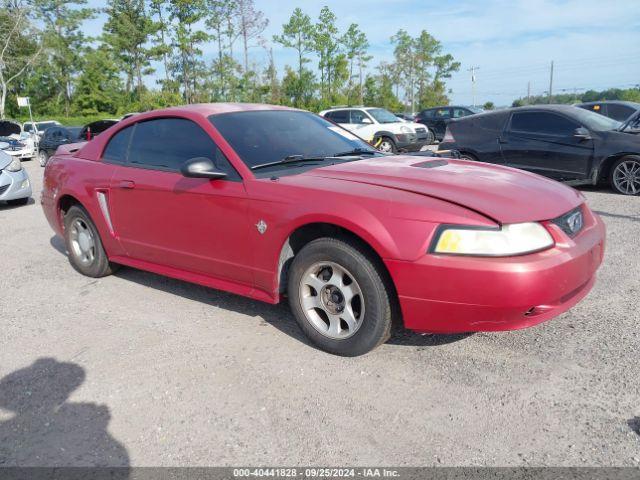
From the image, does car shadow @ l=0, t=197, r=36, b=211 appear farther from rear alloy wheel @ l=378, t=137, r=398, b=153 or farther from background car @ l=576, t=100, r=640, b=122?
background car @ l=576, t=100, r=640, b=122

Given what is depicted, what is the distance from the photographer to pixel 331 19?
41.2m

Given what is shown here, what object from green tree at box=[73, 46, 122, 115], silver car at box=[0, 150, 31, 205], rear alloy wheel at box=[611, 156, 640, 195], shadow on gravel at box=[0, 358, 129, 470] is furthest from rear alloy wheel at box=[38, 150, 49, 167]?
green tree at box=[73, 46, 122, 115]

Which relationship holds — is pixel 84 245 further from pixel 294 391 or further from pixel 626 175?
pixel 626 175

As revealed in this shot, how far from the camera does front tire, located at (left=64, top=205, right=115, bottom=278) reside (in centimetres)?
Answer: 485

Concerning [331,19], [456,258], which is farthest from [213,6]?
[456,258]

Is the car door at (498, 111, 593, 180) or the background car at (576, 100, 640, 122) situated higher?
the background car at (576, 100, 640, 122)

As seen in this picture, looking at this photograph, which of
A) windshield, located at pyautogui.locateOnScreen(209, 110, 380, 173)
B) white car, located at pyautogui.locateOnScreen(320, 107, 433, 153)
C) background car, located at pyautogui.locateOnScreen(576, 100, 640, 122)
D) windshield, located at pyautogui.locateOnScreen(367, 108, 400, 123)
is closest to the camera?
windshield, located at pyautogui.locateOnScreen(209, 110, 380, 173)

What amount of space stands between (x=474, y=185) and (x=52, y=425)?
8.73 feet

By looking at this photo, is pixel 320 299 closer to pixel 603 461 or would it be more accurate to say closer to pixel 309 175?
pixel 309 175

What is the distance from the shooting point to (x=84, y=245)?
5.03 metres

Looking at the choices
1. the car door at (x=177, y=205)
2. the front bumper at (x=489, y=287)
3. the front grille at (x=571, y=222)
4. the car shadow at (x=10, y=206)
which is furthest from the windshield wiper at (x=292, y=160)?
the car shadow at (x=10, y=206)

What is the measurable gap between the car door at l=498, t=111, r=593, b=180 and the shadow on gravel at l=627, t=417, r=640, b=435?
6.67 metres

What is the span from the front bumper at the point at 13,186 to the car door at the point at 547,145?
849 centimetres

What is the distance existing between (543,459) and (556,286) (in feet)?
2.95
